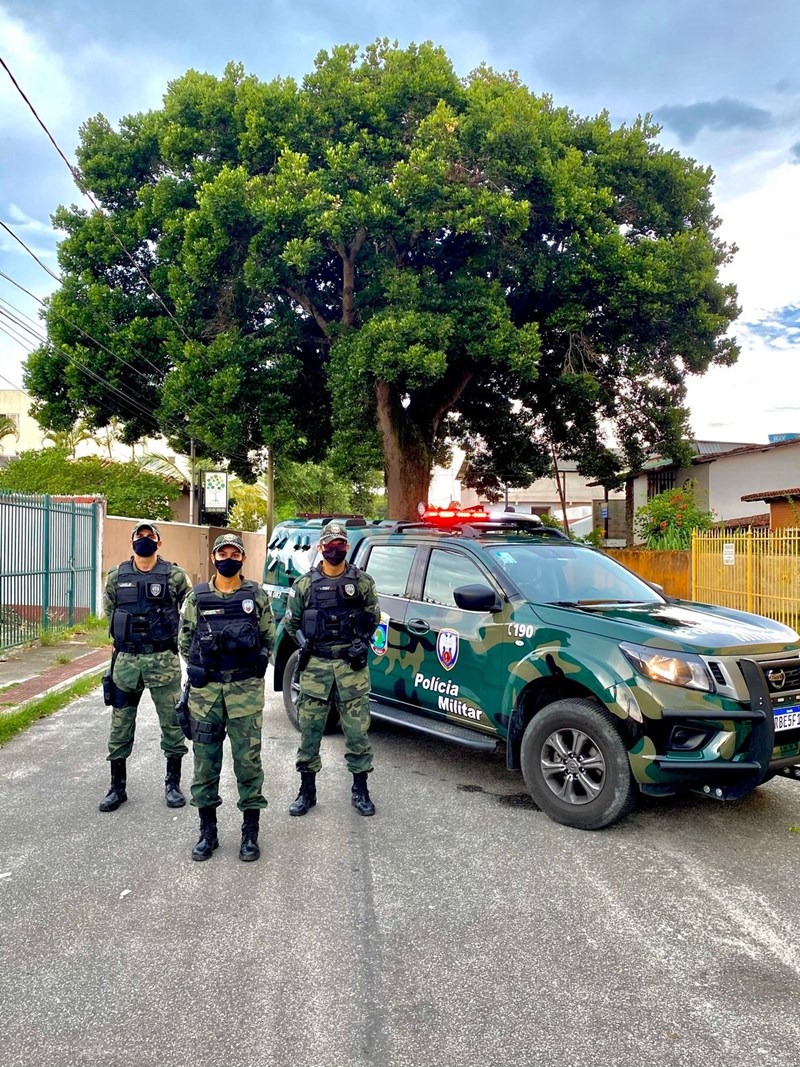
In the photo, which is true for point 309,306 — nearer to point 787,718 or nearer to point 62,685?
point 62,685

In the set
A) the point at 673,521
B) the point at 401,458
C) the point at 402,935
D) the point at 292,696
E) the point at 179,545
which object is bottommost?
the point at 402,935

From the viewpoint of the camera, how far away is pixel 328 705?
5.07m

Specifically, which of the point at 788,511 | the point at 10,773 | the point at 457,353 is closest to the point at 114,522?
the point at 457,353

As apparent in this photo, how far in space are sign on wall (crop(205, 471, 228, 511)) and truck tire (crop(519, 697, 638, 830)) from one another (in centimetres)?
2664

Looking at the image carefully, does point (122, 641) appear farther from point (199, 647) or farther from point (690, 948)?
point (690, 948)

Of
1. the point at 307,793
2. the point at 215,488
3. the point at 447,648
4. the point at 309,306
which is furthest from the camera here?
the point at 215,488

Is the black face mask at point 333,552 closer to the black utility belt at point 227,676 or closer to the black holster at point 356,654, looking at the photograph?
the black holster at point 356,654

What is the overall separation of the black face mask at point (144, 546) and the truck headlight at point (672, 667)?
308cm

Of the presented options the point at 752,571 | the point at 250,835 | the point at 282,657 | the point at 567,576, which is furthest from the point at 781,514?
the point at 250,835

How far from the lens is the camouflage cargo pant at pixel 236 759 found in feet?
13.9

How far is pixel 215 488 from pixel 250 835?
2707 centimetres

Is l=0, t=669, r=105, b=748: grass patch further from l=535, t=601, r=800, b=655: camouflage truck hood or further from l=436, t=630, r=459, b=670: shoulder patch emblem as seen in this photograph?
l=535, t=601, r=800, b=655: camouflage truck hood

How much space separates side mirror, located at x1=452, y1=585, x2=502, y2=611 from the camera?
5.09 metres

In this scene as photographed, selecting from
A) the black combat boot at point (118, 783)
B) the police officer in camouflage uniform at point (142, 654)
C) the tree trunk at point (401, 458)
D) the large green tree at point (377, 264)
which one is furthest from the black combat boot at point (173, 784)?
the tree trunk at point (401, 458)
